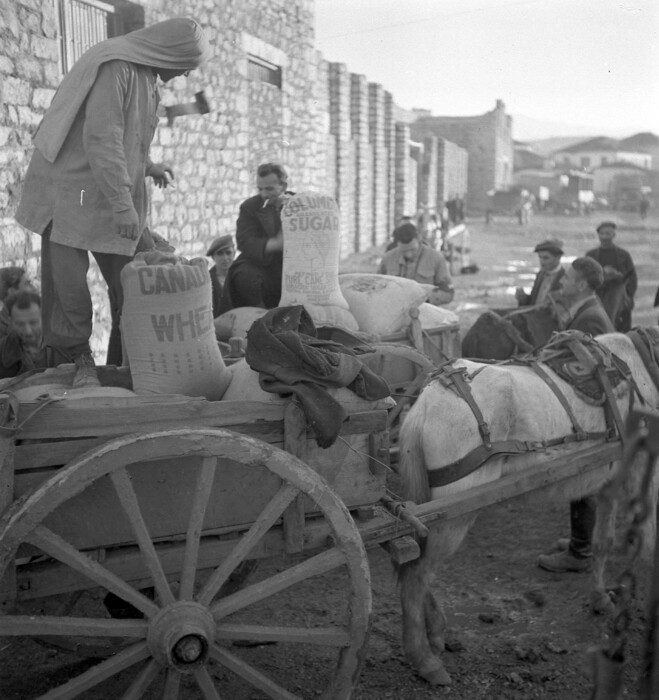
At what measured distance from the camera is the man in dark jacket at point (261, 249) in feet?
18.3

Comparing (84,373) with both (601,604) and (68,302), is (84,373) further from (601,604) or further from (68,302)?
(601,604)

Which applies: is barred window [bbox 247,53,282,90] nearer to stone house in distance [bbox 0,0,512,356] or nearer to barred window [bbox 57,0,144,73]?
stone house in distance [bbox 0,0,512,356]

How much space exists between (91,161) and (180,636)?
6.89ft

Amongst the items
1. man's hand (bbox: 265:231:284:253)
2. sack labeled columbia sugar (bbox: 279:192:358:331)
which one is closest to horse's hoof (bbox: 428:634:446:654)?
sack labeled columbia sugar (bbox: 279:192:358:331)

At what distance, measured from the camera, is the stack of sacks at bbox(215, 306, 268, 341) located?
5.08 m

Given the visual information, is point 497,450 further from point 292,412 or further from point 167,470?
point 167,470

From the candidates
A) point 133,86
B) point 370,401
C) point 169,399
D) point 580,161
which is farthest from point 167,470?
point 580,161

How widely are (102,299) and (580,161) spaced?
8138cm

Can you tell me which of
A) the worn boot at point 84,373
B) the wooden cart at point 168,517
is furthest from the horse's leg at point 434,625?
the worn boot at point 84,373

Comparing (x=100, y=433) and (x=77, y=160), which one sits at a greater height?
(x=77, y=160)

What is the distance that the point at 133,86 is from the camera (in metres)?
3.81

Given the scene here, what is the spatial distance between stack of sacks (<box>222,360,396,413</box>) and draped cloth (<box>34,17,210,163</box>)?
1419 millimetres

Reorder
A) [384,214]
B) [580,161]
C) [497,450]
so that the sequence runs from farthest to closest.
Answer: [580,161]
[384,214]
[497,450]

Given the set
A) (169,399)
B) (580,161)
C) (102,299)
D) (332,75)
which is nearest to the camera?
(169,399)
